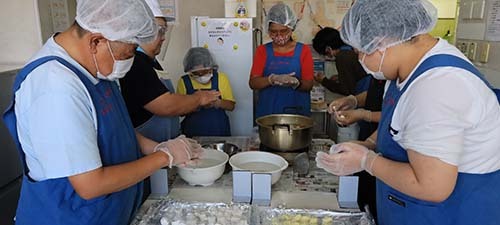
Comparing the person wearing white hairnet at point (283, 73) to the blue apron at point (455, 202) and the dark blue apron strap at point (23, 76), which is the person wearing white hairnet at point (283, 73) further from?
the dark blue apron strap at point (23, 76)

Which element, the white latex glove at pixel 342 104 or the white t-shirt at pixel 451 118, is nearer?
the white t-shirt at pixel 451 118

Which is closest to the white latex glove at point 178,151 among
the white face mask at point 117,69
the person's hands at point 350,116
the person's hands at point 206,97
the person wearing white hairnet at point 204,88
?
the white face mask at point 117,69

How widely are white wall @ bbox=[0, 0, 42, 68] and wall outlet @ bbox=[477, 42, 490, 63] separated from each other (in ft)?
9.05

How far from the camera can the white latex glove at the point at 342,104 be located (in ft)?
6.18

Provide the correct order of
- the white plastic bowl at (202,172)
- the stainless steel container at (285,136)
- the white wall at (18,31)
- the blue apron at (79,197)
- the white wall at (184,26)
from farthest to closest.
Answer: the white wall at (184,26)
the white wall at (18,31)
the stainless steel container at (285,136)
the white plastic bowl at (202,172)
the blue apron at (79,197)

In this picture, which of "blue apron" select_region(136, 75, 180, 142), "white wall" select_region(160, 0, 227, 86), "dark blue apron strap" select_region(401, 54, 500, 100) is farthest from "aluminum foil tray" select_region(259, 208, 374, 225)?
"white wall" select_region(160, 0, 227, 86)

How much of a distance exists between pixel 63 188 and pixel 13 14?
1934 millimetres

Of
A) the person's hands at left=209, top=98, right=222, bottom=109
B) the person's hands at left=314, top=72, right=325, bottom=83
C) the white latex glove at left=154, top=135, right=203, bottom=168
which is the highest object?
the white latex glove at left=154, top=135, right=203, bottom=168

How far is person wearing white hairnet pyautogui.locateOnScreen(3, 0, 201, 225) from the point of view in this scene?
2.87 feet

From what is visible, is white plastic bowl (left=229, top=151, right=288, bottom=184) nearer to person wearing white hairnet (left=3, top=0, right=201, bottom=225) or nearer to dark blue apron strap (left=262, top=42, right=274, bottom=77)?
person wearing white hairnet (left=3, top=0, right=201, bottom=225)

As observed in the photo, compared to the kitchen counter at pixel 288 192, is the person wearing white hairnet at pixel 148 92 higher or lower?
higher

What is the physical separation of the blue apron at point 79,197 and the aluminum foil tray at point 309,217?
0.46 meters

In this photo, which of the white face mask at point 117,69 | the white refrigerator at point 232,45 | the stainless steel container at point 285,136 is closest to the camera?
the white face mask at point 117,69

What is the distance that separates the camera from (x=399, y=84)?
3.45 feet
